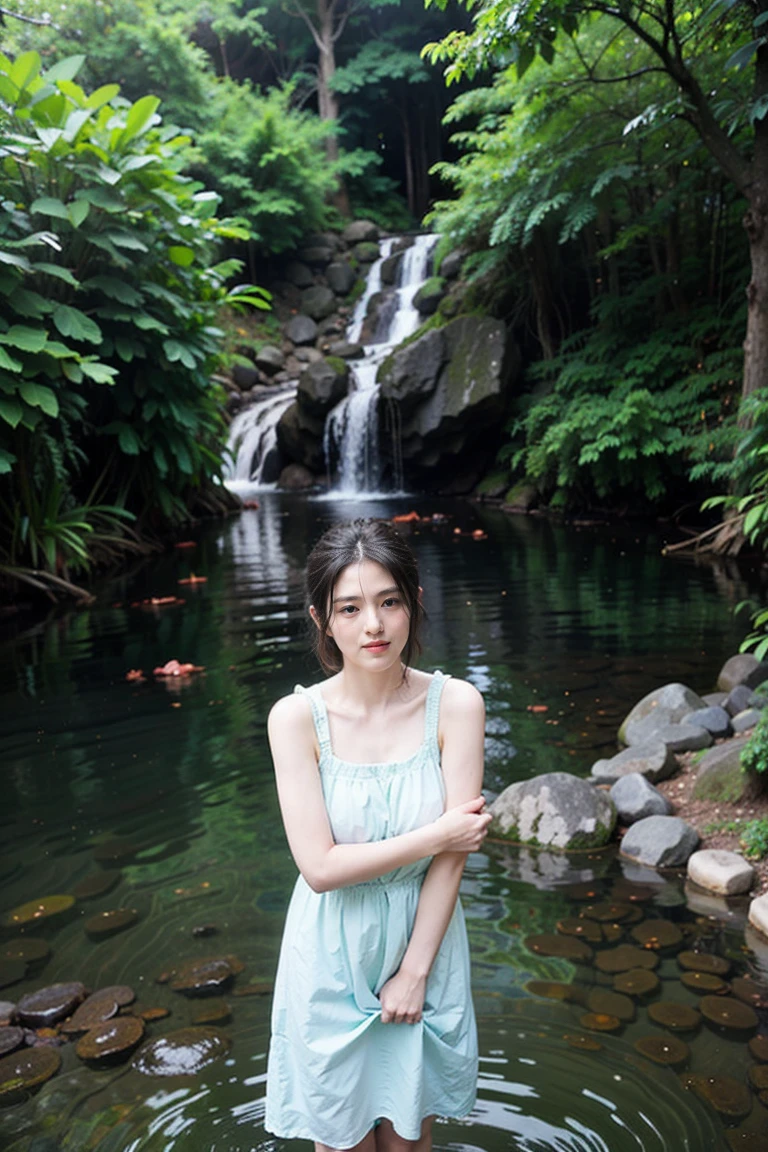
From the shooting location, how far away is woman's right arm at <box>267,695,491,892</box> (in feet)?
5.31

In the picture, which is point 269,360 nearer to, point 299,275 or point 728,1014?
point 299,275

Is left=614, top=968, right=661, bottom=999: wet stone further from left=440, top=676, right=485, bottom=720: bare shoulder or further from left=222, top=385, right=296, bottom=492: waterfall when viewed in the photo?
left=222, top=385, right=296, bottom=492: waterfall

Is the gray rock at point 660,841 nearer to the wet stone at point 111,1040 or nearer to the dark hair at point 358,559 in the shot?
the wet stone at point 111,1040

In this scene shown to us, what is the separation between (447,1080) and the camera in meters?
1.80

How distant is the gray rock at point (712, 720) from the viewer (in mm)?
5000

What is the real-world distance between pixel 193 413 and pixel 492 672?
683 cm

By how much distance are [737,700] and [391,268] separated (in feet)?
66.1

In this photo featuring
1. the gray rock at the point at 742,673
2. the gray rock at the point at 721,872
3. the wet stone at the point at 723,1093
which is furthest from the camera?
the gray rock at the point at 742,673

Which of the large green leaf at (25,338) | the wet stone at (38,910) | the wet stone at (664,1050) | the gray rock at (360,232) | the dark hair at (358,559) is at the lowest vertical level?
the wet stone at (664,1050)

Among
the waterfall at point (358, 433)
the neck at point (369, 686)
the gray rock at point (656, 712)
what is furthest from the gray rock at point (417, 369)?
the neck at point (369, 686)

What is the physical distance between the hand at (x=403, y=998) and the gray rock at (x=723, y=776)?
2.73m

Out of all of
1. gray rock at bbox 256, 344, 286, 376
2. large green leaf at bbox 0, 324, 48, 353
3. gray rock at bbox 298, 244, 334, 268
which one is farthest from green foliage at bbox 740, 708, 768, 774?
gray rock at bbox 298, 244, 334, 268

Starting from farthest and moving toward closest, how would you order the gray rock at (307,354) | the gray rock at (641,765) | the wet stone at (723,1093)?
1. the gray rock at (307,354)
2. the gray rock at (641,765)
3. the wet stone at (723,1093)

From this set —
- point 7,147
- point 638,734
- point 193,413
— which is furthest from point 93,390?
point 638,734
